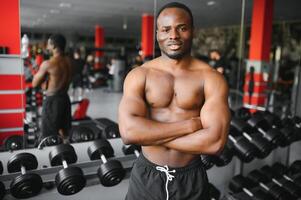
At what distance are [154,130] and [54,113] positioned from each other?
1780 millimetres

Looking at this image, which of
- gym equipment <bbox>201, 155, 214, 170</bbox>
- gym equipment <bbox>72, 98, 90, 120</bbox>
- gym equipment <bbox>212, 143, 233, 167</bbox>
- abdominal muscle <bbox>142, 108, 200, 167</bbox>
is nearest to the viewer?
abdominal muscle <bbox>142, 108, 200, 167</bbox>

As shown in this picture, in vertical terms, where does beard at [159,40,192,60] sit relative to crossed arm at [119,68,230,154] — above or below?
above

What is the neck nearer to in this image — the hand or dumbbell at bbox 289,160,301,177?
the hand

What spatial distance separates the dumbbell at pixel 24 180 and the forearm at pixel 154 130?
0.86m

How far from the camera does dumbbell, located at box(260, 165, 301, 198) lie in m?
2.10

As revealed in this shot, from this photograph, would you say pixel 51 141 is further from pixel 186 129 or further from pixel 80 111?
pixel 80 111

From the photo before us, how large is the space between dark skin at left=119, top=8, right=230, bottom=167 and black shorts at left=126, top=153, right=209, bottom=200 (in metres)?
0.03

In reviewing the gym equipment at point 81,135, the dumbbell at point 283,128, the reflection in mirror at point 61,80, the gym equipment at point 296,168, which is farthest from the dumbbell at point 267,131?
the gym equipment at point 81,135

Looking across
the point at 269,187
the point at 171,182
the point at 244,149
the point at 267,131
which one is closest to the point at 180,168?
the point at 171,182

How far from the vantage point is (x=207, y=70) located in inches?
41.1

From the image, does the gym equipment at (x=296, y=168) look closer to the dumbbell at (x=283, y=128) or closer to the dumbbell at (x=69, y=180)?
the dumbbell at (x=283, y=128)

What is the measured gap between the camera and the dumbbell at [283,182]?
6.90 ft

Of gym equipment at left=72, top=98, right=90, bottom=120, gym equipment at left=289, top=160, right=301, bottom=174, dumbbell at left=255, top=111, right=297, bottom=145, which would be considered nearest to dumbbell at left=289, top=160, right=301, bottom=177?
gym equipment at left=289, top=160, right=301, bottom=174

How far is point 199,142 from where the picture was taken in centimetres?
93
